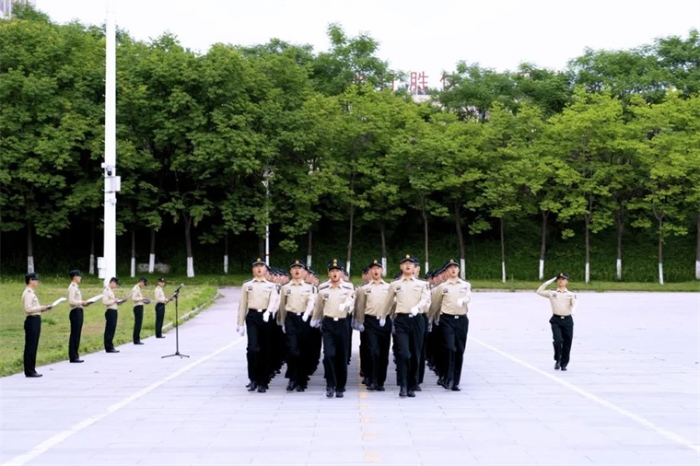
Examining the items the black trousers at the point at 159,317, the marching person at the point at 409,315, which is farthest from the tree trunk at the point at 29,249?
the marching person at the point at 409,315

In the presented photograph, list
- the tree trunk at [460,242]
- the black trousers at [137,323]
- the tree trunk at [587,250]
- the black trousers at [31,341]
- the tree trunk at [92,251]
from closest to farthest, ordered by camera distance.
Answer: the black trousers at [31,341] < the black trousers at [137,323] < the tree trunk at [92,251] < the tree trunk at [587,250] < the tree trunk at [460,242]

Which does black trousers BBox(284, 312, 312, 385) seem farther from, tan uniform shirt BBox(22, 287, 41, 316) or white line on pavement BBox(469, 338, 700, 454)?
tan uniform shirt BBox(22, 287, 41, 316)

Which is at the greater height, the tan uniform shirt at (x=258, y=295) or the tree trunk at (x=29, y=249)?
the tree trunk at (x=29, y=249)

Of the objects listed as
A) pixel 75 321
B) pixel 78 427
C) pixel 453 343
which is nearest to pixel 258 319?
pixel 453 343

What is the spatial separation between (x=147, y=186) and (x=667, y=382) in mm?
37281

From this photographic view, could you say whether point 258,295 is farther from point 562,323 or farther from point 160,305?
point 160,305

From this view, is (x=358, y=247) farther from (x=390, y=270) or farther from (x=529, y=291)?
(x=529, y=291)

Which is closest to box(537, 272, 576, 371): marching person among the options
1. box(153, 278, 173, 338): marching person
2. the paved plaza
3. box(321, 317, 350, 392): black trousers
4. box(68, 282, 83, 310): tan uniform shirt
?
the paved plaza

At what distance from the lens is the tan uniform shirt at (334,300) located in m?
13.1

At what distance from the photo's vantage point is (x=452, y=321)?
13.6 metres

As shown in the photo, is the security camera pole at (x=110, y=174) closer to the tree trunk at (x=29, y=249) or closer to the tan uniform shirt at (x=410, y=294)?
the tan uniform shirt at (x=410, y=294)

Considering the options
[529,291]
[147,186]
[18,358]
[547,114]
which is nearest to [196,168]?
[147,186]

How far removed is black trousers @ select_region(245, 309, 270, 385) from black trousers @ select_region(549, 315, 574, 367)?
522 centimetres

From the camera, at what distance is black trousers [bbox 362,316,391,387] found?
13141 millimetres
